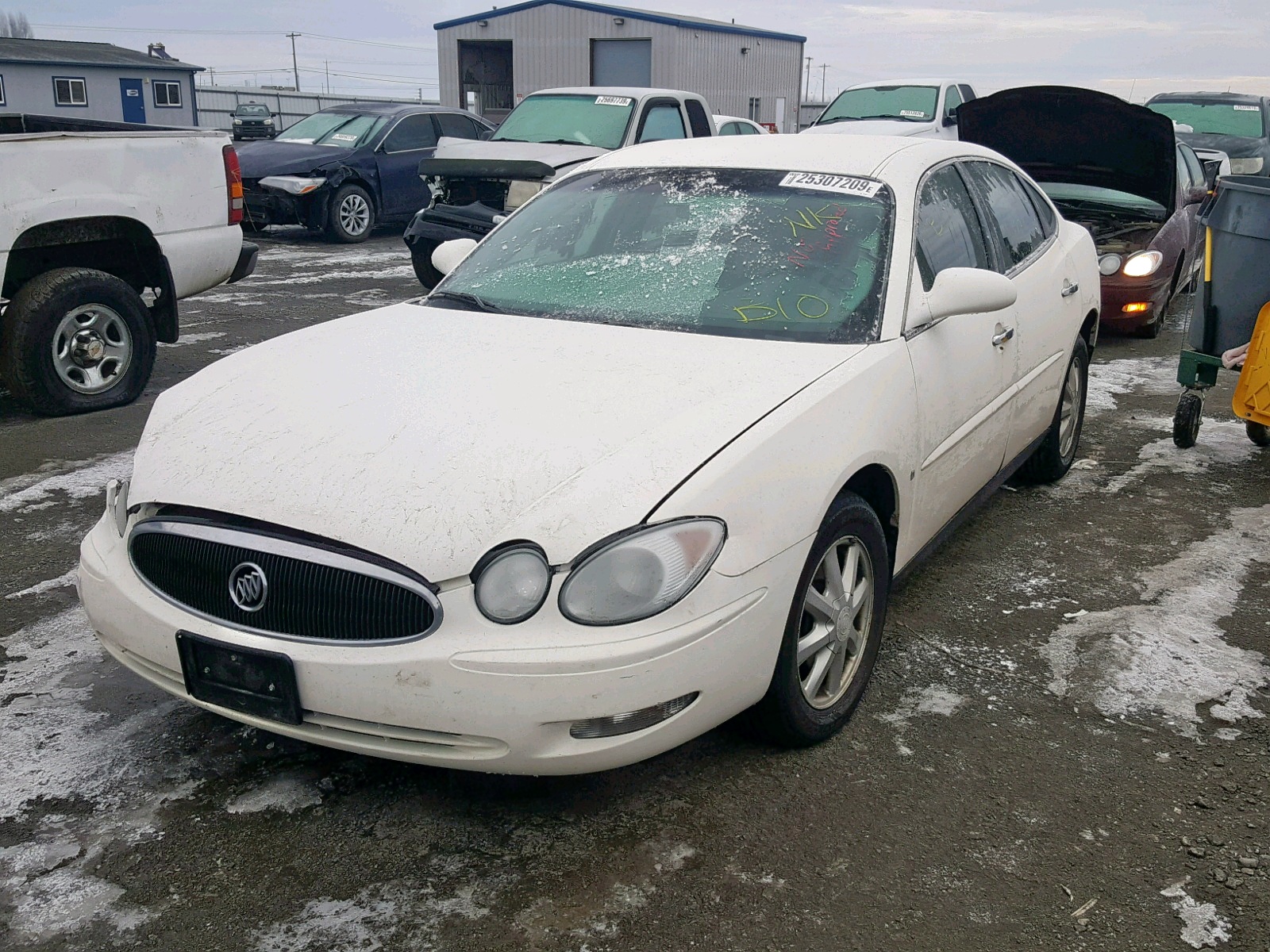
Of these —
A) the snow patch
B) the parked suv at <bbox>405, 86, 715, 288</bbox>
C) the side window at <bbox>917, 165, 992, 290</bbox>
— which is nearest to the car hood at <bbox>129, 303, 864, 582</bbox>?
the side window at <bbox>917, 165, 992, 290</bbox>

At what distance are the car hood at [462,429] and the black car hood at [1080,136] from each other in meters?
6.47

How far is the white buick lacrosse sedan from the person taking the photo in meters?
2.51

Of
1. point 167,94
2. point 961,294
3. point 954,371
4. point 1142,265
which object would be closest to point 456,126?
point 1142,265

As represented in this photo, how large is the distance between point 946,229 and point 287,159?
11214 mm

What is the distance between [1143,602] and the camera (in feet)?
13.8

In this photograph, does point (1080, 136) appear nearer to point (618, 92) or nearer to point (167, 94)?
point (618, 92)

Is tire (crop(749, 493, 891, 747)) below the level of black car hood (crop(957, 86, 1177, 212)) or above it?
below

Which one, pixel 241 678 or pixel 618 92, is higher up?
pixel 618 92

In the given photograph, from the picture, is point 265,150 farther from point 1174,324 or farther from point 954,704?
point 954,704

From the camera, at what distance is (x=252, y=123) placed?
38.2 m

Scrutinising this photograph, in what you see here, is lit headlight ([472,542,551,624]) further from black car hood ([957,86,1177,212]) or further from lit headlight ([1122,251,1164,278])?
black car hood ([957,86,1177,212])

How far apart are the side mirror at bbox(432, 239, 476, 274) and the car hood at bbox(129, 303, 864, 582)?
827 mm

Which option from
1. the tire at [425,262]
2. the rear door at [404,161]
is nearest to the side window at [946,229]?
the tire at [425,262]

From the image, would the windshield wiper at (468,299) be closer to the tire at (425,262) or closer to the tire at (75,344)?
the tire at (75,344)
